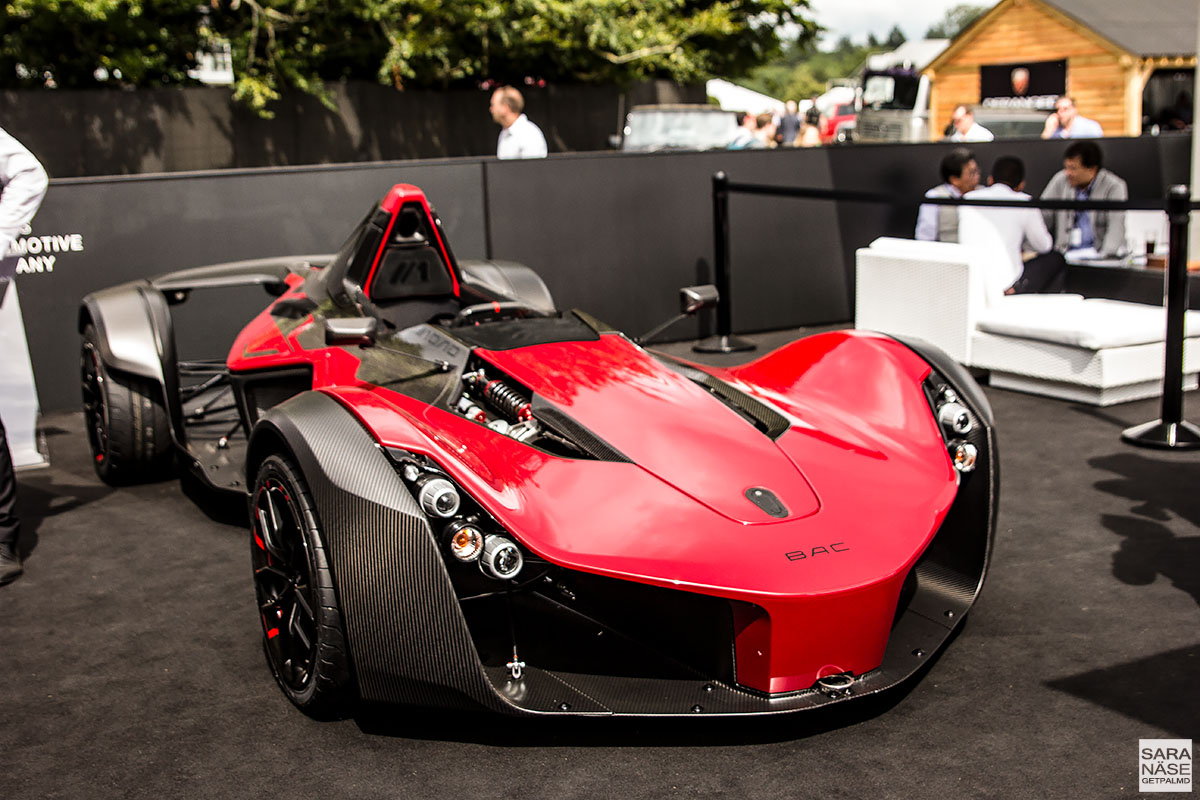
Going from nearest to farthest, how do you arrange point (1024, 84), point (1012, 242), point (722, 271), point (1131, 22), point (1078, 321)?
point (1078, 321), point (1012, 242), point (722, 271), point (1131, 22), point (1024, 84)

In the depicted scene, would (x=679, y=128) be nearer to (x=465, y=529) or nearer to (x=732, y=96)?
(x=732, y=96)

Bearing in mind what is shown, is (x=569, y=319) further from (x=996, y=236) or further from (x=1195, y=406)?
(x=996, y=236)

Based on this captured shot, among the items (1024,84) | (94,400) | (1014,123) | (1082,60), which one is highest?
(1082,60)

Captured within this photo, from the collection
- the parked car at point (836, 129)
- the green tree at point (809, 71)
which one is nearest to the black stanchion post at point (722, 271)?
the parked car at point (836, 129)

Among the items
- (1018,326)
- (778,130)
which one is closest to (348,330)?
(1018,326)

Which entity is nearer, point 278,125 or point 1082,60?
point 278,125

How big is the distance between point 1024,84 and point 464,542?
24891mm

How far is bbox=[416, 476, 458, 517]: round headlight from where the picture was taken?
9.50 feet

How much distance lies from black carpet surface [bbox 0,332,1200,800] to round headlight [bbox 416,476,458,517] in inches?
23.5

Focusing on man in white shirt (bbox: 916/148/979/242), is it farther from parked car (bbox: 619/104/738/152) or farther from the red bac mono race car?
parked car (bbox: 619/104/738/152)

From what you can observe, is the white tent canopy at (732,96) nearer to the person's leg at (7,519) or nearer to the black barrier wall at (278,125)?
the black barrier wall at (278,125)

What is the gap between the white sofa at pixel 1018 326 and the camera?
6281 mm

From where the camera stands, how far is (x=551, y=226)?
26.7 ft

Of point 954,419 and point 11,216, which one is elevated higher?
point 11,216
